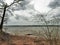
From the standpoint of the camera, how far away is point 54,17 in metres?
8.40

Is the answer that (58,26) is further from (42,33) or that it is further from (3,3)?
(3,3)

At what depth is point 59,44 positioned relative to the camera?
9.26m

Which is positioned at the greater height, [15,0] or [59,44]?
[15,0]

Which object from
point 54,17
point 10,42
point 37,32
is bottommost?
point 10,42

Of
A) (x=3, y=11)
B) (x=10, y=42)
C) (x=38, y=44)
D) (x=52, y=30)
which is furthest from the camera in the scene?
(x=3, y=11)

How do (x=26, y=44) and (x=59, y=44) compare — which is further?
(x=26, y=44)

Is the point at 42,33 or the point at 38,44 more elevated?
the point at 42,33

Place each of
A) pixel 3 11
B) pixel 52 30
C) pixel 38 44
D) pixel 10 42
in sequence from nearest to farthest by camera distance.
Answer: pixel 52 30 < pixel 38 44 < pixel 10 42 < pixel 3 11

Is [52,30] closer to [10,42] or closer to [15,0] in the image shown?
[10,42]

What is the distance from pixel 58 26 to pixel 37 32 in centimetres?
108

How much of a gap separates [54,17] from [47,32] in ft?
2.17

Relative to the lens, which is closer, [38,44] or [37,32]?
[37,32]

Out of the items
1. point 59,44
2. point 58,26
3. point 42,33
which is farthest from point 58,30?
point 59,44

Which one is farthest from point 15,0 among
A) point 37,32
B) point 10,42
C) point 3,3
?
point 37,32
